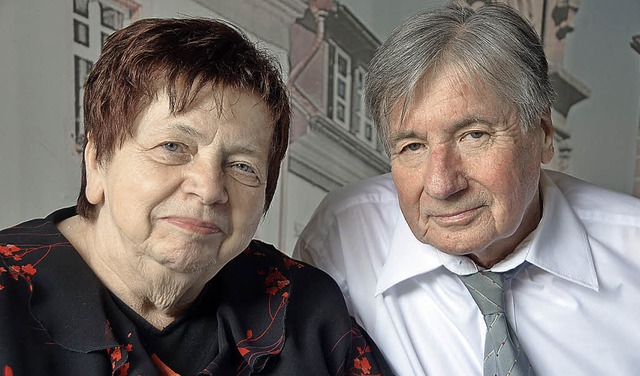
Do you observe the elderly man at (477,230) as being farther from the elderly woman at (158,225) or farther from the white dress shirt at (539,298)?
the elderly woman at (158,225)

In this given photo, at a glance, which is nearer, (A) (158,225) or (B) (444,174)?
(A) (158,225)

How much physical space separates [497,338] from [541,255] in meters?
0.24

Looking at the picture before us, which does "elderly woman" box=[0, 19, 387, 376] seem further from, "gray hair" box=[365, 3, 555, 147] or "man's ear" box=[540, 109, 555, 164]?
"man's ear" box=[540, 109, 555, 164]

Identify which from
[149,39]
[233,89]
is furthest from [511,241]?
[149,39]

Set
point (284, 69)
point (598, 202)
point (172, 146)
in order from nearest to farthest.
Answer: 1. point (172, 146)
2. point (598, 202)
3. point (284, 69)

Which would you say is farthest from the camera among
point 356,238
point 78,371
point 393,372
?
point 356,238

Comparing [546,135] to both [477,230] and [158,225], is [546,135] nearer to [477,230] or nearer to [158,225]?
[477,230]

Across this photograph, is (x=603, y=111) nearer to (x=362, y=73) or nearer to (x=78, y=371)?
(x=362, y=73)

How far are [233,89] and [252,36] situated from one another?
146 cm

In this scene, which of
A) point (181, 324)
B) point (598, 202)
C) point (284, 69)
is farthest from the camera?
point (284, 69)

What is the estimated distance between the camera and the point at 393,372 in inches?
72.4

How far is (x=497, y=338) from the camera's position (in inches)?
68.4

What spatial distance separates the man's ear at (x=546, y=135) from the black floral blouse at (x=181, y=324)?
57 cm

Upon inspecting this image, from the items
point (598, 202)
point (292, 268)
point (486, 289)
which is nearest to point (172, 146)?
point (292, 268)
